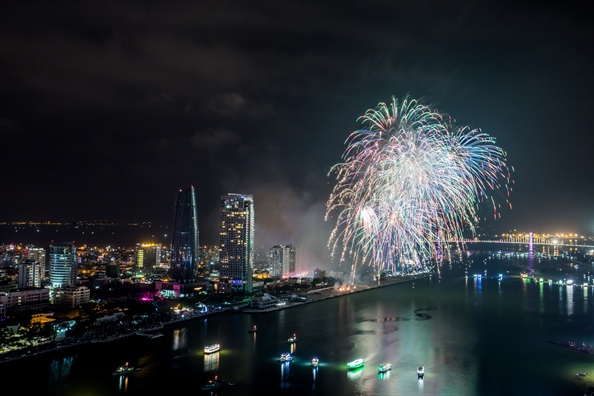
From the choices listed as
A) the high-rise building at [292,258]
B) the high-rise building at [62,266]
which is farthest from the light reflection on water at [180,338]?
the high-rise building at [292,258]

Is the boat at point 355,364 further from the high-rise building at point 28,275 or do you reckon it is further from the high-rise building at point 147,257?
the high-rise building at point 147,257

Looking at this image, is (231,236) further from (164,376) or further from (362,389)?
(362,389)

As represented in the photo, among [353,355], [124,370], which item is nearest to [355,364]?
[353,355]

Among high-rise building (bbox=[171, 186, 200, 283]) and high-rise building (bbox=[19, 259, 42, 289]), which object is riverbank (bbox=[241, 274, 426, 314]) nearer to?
high-rise building (bbox=[171, 186, 200, 283])

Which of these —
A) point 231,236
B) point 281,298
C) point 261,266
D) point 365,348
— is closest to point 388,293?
point 281,298

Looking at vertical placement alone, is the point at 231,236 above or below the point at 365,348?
above

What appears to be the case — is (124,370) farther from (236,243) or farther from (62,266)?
(62,266)
